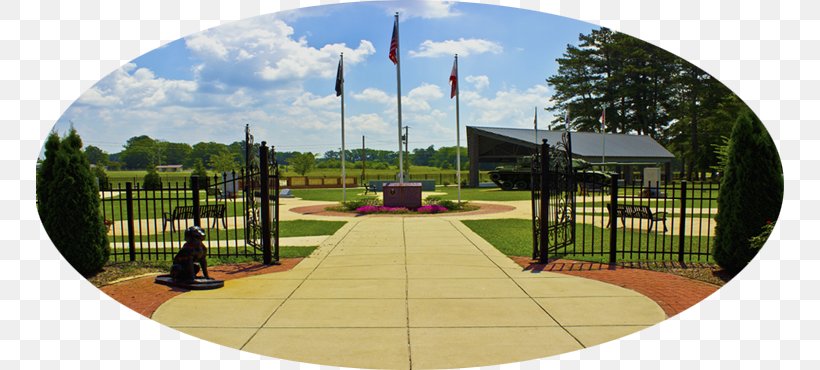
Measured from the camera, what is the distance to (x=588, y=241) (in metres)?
11.7

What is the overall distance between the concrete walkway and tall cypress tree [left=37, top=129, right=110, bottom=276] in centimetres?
218

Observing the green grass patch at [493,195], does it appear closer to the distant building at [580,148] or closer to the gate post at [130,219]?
the distant building at [580,148]

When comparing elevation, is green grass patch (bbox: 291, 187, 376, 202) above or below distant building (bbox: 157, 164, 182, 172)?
below

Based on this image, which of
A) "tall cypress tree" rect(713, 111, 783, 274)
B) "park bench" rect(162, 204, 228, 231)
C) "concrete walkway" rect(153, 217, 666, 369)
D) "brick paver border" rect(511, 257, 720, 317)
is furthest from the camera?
"park bench" rect(162, 204, 228, 231)

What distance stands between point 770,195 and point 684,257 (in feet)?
7.29

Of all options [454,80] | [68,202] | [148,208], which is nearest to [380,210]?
[454,80]

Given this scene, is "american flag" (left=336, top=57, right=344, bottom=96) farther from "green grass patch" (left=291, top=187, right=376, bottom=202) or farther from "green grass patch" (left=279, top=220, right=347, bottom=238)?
"green grass patch" (left=279, top=220, right=347, bottom=238)

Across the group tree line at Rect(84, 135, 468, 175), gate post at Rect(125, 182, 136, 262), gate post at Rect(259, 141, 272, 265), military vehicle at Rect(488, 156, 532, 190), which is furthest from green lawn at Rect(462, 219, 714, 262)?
tree line at Rect(84, 135, 468, 175)

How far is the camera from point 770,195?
7.64 m

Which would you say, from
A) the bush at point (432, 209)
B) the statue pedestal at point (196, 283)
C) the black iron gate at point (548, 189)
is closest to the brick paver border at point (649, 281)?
the black iron gate at point (548, 189)

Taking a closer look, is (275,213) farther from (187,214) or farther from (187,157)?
(187,157)

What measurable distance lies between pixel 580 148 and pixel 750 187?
3490cm

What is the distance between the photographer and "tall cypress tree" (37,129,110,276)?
771cm

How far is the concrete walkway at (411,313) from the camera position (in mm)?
4934
